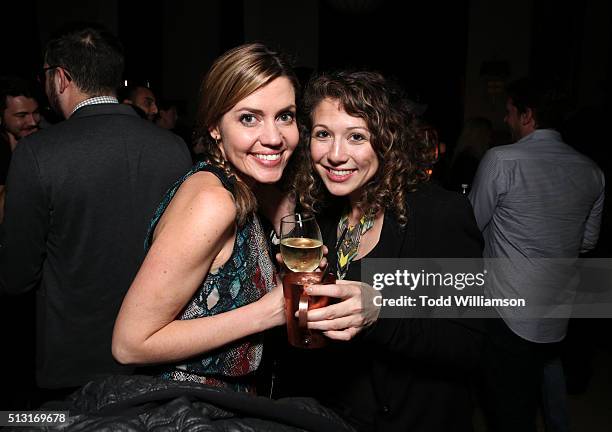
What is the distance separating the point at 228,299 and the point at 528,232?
5.94ft

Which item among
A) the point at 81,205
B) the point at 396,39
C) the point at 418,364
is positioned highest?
the point at 396,39

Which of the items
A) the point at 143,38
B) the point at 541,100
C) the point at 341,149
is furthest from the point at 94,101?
the point at 143,38

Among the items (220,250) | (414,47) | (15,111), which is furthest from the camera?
(414,47)

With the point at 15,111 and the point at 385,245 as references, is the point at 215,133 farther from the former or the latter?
the point at 15,111

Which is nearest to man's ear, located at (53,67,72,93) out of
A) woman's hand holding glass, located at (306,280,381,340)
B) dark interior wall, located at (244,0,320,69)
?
woman's hand holding glass, located at (306,280,381,340)

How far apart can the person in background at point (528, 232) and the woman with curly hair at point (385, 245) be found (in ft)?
3.44

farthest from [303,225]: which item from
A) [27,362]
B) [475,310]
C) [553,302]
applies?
[27,362]

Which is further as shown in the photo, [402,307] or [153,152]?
[153,152]

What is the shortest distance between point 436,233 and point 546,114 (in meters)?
1.59

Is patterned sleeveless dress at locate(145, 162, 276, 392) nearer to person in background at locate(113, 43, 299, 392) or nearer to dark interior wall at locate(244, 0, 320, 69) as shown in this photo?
person in background at locate(113, 43, 299, 392)

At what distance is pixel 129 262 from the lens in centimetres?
206

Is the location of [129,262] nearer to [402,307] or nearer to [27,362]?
[402,307]

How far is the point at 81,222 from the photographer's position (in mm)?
1959

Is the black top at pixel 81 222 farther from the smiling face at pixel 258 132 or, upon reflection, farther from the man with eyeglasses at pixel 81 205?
the smiling face at pixel 258 132
